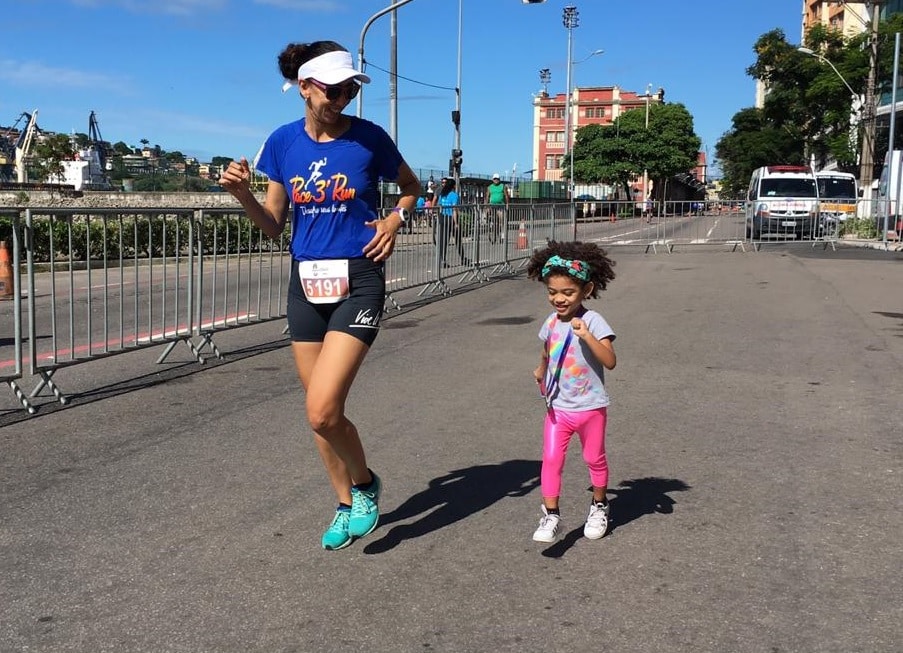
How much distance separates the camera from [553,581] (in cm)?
349

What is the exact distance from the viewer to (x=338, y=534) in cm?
380

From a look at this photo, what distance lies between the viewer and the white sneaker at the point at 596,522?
3918 millimetres

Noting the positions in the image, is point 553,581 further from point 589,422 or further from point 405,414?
point 405,414

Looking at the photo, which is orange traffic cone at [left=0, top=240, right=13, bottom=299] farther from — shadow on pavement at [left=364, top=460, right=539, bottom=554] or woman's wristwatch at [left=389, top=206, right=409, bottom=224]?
woman's wristwatch at [left=389, top=206, right=409, bottom=224]

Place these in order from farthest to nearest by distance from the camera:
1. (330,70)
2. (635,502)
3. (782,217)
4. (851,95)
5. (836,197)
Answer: (851,95), (836,197), (782,217), (635,502), (330,70)

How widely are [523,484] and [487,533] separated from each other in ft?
2.43

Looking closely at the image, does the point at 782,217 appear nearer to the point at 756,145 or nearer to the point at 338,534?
the point at 338,534

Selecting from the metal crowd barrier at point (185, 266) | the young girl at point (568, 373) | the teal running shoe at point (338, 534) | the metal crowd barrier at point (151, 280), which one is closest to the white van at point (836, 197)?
the metal crowd barrier at point (185, 266)

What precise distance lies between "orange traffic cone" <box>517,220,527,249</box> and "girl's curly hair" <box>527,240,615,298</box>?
46.4 feet

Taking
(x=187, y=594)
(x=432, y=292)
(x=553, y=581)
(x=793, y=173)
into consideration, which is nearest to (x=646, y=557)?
(x=553, y=581)

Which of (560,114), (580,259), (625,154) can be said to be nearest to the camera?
(580,259)

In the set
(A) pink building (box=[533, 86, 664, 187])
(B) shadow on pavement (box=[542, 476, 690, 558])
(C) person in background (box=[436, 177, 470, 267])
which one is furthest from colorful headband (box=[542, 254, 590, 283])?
(A) pink building (box=[533, 86, 664, 187])

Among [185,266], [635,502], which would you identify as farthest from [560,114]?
[635,502]

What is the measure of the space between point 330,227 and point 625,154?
296 ft
